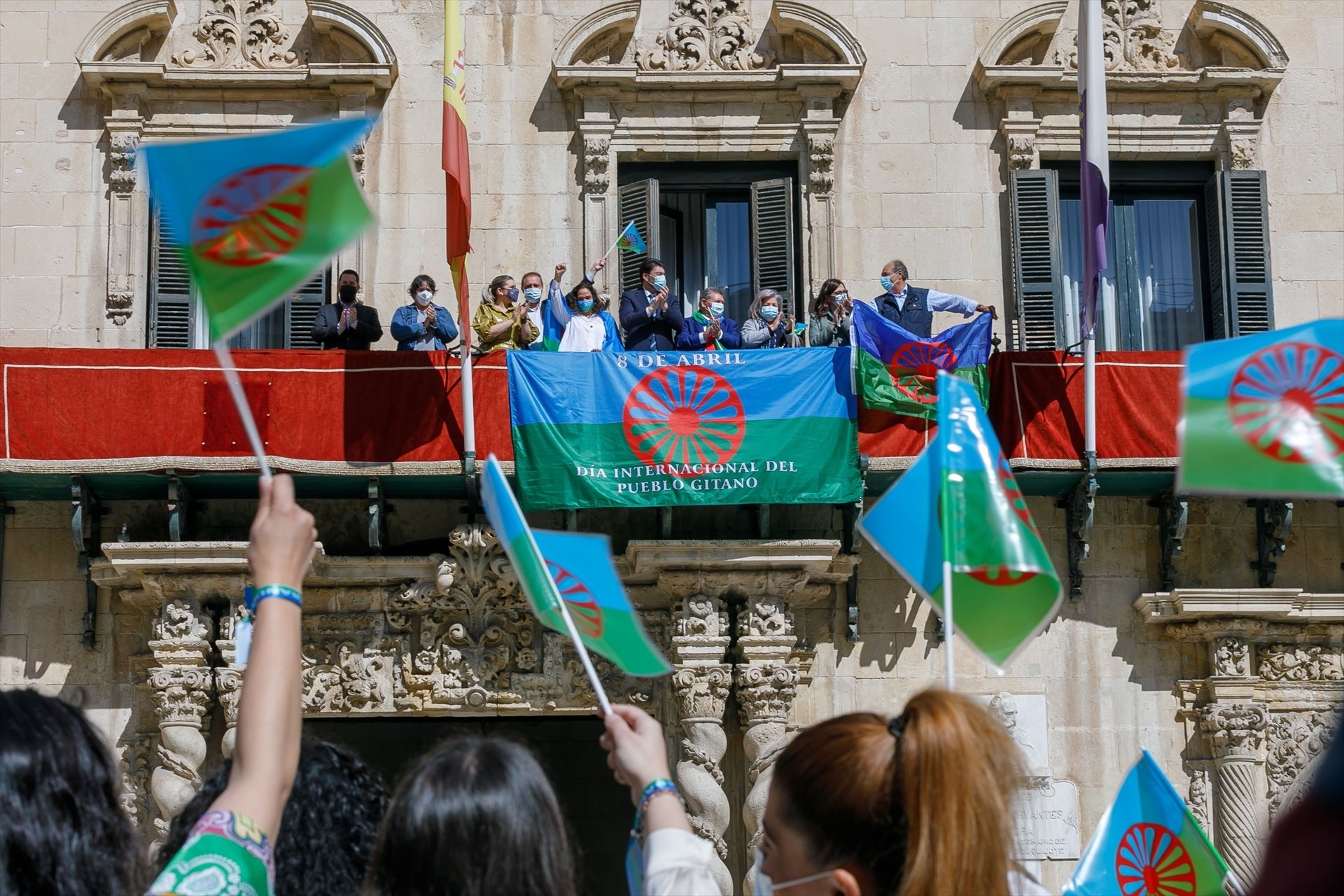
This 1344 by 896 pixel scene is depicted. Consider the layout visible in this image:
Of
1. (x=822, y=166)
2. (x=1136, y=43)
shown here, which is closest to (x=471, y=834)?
(x=822, y=166)

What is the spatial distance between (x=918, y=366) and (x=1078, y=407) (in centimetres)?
140

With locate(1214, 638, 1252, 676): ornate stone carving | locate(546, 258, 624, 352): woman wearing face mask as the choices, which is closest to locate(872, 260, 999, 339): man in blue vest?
locate(546, 258, 624, 352): woman wearing face mask

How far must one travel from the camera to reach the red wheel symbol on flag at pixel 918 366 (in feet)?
45.3

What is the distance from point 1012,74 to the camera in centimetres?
1559

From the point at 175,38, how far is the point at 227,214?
38.0 feet

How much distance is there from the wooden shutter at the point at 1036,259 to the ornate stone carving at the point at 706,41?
Result: 251 centimetres

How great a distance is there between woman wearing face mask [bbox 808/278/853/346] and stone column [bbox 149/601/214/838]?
5.31 meters

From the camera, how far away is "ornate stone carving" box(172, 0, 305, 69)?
51.3 feet

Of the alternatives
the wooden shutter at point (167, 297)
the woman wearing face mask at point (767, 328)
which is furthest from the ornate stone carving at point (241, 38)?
the woman wearing face mask at point (767, 328)

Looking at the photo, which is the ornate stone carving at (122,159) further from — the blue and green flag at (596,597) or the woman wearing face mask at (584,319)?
the blue and green flag at (596,597)

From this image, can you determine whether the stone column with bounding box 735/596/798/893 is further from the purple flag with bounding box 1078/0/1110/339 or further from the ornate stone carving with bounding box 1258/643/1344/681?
the ornate stone carving with bounding box 1258/643/1344/681

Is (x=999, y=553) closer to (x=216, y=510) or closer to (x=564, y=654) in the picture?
(x=564, y=654)

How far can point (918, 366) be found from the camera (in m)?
13.8

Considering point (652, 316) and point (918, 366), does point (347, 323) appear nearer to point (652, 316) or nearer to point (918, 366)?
point (652, 316)
